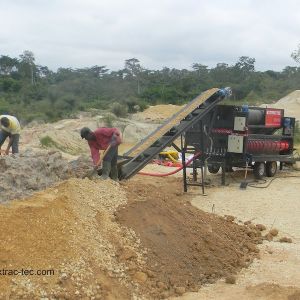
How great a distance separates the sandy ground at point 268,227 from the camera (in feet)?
19.9

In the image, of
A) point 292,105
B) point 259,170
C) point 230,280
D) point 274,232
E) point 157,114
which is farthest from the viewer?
point 292,105

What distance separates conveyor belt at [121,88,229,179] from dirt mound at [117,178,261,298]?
1.48 metres

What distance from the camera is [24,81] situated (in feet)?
184

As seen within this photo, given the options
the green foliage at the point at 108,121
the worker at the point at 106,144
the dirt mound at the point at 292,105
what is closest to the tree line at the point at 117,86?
the dirt mound at the point at 292,105

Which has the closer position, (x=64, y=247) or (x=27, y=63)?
(x=64, y=247)

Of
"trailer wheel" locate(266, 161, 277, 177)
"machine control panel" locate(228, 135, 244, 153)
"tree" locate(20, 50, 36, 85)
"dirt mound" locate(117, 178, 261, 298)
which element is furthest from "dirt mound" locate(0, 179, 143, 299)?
"tree" locate(20, 50, 36, 85)

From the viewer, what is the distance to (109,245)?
629 centimetres

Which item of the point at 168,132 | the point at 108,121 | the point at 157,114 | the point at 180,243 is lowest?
the point at 180,243

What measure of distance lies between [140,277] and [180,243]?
1.11 metres

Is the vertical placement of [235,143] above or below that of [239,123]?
below

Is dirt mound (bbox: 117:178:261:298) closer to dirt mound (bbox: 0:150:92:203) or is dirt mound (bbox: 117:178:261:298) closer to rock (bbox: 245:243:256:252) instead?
rock (bbox: 245:243:256:252)

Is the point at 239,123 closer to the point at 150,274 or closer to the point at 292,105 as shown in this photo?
the point at 150,274

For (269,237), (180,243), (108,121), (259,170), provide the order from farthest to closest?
(108,121)
(259,170)
(269,237)
(180,243)

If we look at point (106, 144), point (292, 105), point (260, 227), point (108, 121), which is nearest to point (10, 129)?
point (106, 144)
